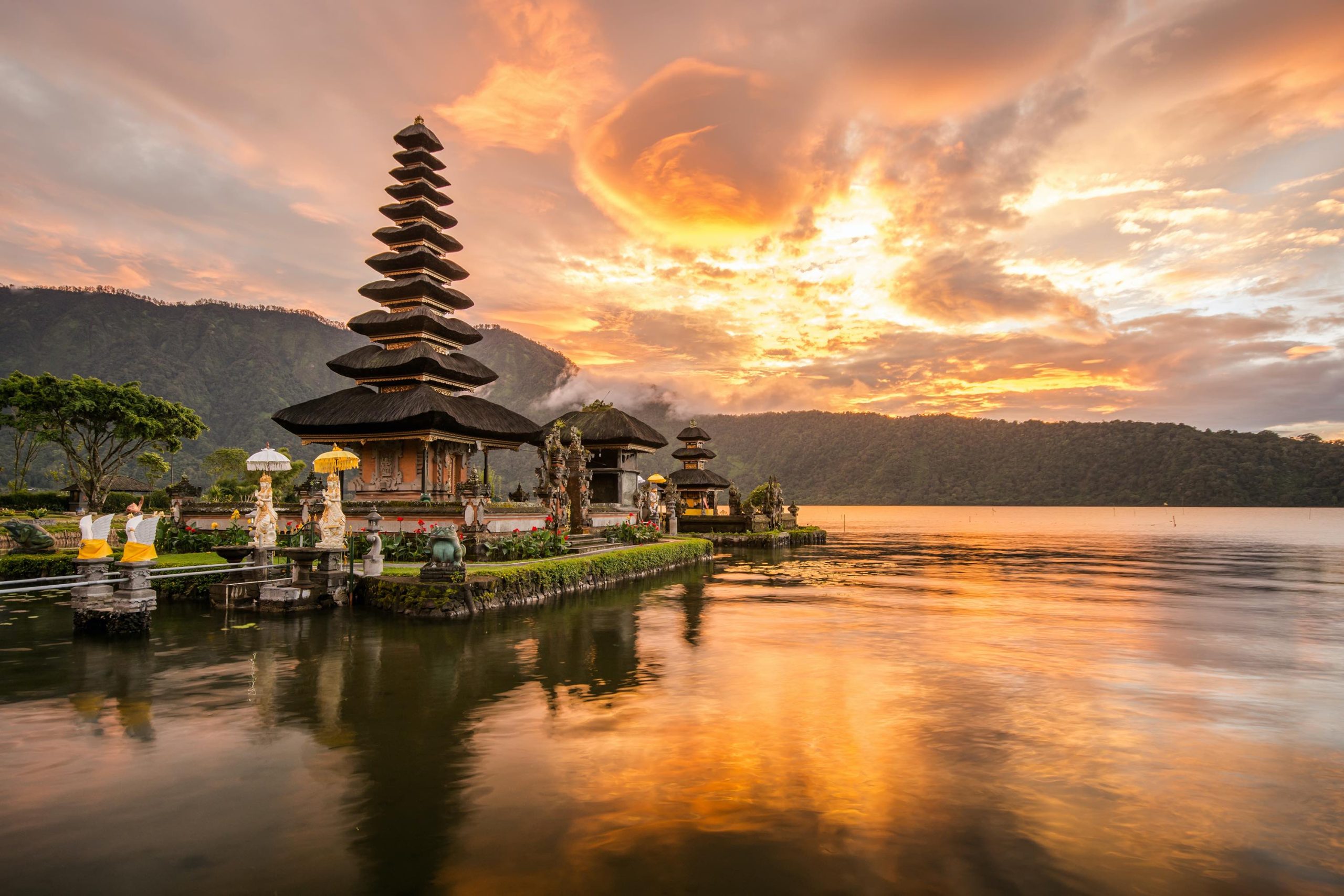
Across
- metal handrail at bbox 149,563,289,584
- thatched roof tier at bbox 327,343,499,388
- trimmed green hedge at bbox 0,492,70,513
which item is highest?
thatched roof tier at bbox 327,343,499,388

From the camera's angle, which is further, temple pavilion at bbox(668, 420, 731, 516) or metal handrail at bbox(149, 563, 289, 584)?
temple pavilion at bbox(668, 420, 731, 516)

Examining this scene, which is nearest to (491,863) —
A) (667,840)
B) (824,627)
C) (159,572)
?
(667,840)

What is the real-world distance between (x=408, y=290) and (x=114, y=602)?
23439 mm

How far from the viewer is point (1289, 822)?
684 cm

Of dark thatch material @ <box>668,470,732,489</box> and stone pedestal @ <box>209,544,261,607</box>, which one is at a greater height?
dark thatch material @ <box>668,470,732,489</box>

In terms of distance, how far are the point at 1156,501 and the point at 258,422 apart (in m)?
173

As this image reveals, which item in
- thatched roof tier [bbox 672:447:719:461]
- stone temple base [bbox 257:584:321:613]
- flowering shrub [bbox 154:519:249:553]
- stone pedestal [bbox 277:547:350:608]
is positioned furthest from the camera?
thatched roof tier [bbox 672:447:719:461]

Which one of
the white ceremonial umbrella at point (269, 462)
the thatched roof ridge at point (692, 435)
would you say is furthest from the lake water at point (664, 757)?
the thatched roof ridge at point (692, 435)

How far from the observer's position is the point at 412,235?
36.5m

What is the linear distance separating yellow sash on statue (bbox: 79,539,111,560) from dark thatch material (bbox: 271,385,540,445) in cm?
1473

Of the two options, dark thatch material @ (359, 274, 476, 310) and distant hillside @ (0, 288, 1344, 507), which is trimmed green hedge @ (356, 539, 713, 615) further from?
distant hillside @ (0, 288, 1344, 507)

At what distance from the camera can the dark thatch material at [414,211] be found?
122 ft

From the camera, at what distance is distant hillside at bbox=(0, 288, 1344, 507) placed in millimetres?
131000

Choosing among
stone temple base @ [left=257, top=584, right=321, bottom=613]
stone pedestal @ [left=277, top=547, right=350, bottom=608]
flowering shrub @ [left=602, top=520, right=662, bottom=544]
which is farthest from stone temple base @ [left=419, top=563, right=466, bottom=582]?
flowering shrub @ [left=602, top=520, right=662, bottom=544]
